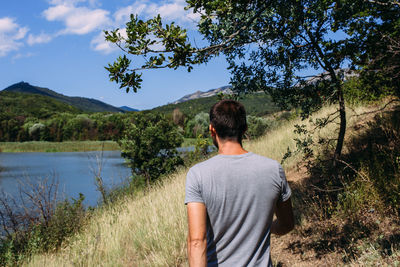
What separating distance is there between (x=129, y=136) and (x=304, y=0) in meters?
8.69

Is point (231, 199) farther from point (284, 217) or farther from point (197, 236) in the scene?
point (284, 217)

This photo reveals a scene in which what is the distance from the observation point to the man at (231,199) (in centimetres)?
153

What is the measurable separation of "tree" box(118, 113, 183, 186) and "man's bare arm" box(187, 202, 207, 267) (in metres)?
9.66

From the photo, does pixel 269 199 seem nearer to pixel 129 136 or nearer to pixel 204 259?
pixel 204 259

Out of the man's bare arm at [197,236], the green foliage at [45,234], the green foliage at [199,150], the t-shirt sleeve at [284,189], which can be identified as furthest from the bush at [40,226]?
the t-shirt sleeve at [284,189]

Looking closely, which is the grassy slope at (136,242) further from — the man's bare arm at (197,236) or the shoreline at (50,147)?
the shoreline at (50,147)

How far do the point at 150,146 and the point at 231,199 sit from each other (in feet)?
32.9

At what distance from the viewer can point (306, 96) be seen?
4836 mm

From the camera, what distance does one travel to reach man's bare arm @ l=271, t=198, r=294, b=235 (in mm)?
1763

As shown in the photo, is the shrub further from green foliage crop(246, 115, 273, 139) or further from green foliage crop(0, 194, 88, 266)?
green foliage crop(0, 194, 88, 266)

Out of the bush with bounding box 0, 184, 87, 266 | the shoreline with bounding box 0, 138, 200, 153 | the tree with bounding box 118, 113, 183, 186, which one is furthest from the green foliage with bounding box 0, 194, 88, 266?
the shoreline with bounding box 0, 138, 200, 153

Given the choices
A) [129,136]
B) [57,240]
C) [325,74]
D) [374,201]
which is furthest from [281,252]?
[129,136]

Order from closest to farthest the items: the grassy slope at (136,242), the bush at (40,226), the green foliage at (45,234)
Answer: the grassy slope at (136,242)
the green foliage at (45,234)
the bush at (40,226)

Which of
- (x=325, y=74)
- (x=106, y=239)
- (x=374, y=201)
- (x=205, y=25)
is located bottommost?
(x=106, y=239)
